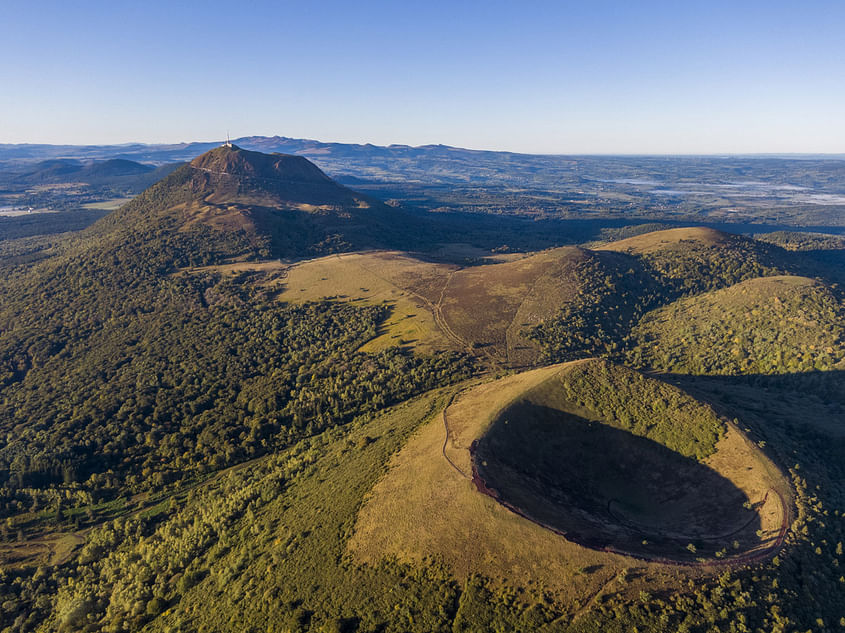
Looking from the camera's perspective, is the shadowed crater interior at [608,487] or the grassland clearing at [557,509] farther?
the shadowed crater interior at [608,487]

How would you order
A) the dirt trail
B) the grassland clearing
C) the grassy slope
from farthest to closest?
the grassy slope < the dirt trail < the grassland clearing

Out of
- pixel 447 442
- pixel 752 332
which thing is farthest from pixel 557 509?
pixel 752 332

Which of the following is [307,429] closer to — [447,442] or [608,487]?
[447,442]

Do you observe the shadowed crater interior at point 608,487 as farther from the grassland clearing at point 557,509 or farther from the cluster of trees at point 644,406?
the cluster of trees at point 644,406

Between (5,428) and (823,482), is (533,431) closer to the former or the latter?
(823,482)

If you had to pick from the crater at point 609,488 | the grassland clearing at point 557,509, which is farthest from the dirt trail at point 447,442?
the crater at point 609,488

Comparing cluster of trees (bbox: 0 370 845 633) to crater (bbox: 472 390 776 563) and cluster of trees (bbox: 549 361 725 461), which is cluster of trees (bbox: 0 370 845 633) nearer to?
crater (bbox: 472 390 776 563)

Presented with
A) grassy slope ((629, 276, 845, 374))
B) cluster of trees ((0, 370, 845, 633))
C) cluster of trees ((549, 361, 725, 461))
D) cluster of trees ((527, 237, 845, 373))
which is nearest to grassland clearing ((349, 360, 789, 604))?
cluster of trees ((549, 361, 725, 461))

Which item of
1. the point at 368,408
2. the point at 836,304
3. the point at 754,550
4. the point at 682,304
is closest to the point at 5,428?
the point at 368,408
